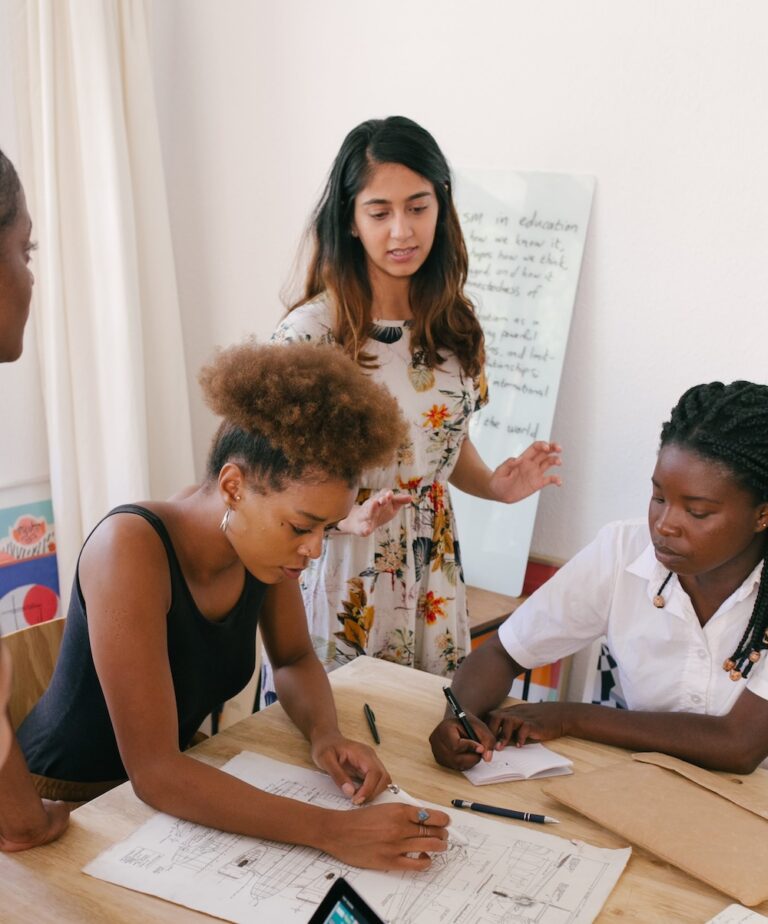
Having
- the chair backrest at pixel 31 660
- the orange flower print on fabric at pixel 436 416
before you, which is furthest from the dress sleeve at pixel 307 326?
the chair backrest at pixel 31 660

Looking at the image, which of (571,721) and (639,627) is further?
(639,627)

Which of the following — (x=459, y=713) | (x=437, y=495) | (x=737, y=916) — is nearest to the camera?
(x=737, y=916)

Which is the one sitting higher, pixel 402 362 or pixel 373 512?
pixel 402 362

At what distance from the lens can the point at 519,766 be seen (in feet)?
4.66

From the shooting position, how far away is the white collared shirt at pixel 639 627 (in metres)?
1.61

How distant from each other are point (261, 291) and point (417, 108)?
833 millimetres

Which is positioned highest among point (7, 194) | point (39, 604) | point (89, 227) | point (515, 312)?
point (7, 194)

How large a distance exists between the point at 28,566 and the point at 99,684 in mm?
1858

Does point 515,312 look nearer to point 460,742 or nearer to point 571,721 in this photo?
point 571,721

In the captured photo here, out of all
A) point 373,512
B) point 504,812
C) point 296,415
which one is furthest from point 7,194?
point 504,812

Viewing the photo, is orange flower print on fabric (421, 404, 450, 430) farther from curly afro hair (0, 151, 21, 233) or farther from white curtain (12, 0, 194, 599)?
white curtain (12, 0, 194, 599)

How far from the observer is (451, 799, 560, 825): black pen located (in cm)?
128

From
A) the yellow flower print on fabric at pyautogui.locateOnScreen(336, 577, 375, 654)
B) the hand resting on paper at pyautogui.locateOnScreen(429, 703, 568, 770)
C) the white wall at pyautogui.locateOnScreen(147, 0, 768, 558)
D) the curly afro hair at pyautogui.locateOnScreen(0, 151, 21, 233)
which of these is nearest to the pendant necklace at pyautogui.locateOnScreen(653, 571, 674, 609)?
the hand resting on paper at pyautogui.locateOnScreen(429, 703, 568, 770)

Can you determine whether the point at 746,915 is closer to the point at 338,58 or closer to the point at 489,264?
the point at 489,264
